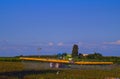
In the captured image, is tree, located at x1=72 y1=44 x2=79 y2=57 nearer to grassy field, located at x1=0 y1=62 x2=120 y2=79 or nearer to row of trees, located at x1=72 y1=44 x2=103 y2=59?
row of trees, located at x1=72 y1=44 x2=103 y2=59

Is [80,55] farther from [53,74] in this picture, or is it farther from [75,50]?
[53,74]

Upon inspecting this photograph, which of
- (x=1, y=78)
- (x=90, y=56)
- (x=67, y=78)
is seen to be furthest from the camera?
(x=90, y=56)

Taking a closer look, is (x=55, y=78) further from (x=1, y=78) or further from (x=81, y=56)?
(x=81, y=56)

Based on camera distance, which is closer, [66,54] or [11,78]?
[11,78]

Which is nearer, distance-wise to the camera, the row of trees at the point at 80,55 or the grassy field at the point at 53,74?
the grassy field at the point at 53,74

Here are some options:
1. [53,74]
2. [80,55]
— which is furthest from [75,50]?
[53,74]

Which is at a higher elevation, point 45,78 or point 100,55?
point 100,55

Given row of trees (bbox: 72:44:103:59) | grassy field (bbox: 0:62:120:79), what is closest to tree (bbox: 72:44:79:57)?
row of trees (bbox: 72:44:103:59)

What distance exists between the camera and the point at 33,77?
44688mm

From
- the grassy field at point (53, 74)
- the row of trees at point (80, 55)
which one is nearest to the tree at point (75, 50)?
the row of trees at point (80, 55)

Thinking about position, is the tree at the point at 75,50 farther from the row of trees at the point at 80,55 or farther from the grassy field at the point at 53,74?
the grassy field at the point at 53,74

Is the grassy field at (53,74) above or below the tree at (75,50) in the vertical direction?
below

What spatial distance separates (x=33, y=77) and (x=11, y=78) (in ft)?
11.0

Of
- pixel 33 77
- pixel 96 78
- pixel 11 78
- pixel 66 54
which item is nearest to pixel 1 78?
pixel 11 78
